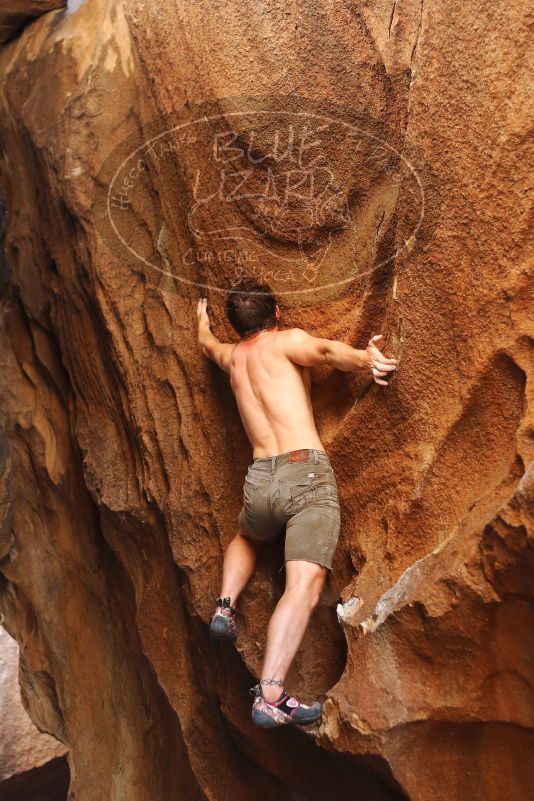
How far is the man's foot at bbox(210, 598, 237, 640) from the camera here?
342cm

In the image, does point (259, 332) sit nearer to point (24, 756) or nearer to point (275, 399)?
point (275, 399)

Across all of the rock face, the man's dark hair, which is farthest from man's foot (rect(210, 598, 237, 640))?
the man's dark hair

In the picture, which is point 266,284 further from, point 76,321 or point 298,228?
point 76,321

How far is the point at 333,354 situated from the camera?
3.34m

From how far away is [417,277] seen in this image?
3.28 metres

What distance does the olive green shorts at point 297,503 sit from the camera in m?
3.31

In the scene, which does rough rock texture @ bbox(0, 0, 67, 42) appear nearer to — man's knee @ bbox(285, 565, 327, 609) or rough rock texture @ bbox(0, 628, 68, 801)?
man's knee @ bbox(285, 565, 327, 609)

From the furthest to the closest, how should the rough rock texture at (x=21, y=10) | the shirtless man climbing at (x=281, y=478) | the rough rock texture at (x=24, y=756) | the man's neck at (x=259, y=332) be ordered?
1. the rough rock texture at (x=24, y=756)
2. the rough rock texture at (x=21, y=10)
3. the man's neck at (x=259, y=332)
4. the shirtless man climbing at (x=281, y=478)

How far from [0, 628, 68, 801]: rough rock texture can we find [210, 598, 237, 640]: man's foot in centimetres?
406

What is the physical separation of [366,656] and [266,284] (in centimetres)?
141

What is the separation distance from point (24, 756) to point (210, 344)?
4.36 metres

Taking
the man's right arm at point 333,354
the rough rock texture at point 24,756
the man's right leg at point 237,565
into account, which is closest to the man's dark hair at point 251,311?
the man's right arm at point 333,354

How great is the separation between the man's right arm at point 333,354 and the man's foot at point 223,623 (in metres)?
0.88

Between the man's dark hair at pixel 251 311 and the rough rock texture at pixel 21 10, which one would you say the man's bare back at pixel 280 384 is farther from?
the rough rock texture at pixel 21 10
